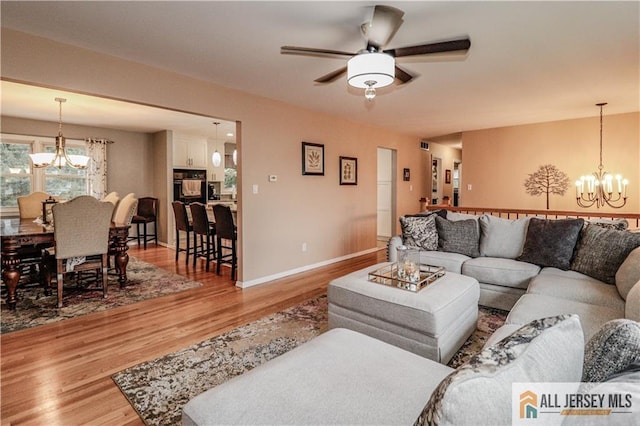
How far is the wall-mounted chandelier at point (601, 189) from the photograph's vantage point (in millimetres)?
5055

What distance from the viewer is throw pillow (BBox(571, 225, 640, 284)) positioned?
8.43 ft

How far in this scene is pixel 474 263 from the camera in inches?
133

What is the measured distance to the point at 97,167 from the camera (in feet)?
20.8

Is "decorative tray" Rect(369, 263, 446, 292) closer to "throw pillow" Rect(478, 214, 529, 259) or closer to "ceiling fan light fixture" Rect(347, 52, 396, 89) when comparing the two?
"throw pillow" Rect(478, 214, 529, 259)

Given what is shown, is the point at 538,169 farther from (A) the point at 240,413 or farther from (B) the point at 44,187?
(B) the point at 44,187

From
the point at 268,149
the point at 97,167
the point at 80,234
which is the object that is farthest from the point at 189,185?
the point at 80,234

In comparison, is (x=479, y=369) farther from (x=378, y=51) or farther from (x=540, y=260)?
(x=540, y=260)

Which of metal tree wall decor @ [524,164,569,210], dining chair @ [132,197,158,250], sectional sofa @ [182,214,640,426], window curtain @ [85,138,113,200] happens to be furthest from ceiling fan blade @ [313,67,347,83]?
window curtain @ [85,138,113,200]

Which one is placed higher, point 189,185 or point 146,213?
point 189,185

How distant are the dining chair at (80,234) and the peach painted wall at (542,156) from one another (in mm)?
6466

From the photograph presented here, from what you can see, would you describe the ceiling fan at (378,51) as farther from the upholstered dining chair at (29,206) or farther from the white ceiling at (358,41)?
the upholstered dining chair at (29,206)

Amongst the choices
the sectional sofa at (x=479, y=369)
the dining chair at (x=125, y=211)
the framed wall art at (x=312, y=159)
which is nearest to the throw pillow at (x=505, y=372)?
the sectional sofa at (x=479, y=369)

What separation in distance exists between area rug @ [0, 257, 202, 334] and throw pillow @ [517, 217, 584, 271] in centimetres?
382

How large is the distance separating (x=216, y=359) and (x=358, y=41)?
270 centimetres
